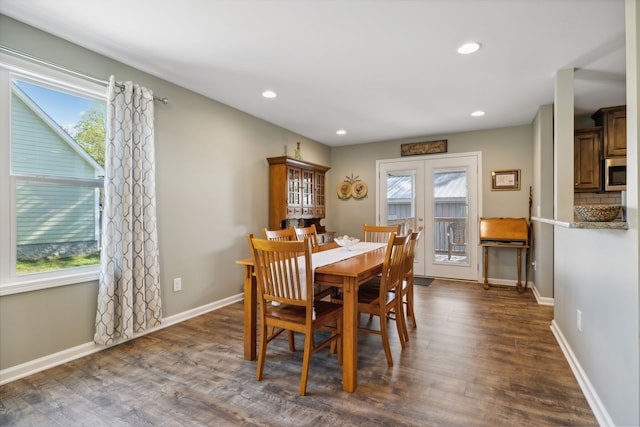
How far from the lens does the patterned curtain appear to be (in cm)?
259

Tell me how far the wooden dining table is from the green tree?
1.70 metres

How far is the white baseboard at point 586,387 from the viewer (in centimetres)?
168

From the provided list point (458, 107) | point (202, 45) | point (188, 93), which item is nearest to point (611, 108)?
point (458, 107)

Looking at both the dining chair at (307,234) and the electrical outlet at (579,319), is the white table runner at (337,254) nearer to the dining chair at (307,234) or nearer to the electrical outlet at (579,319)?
the dining chair at (307,234)

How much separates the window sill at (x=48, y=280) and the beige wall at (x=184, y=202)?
46 millimetres

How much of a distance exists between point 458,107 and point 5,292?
15.5 ft

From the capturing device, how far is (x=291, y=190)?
4.65 metres

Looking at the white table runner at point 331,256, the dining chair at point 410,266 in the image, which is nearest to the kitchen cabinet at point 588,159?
the dining chair at point 410,266

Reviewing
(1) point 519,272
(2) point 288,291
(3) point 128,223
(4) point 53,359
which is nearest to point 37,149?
(3) point 128,223

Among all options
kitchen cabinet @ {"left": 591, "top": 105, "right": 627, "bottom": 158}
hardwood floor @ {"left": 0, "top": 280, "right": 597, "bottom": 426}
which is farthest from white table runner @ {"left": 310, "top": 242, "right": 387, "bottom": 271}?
kitchen cabinet @ {"left": 591, "top": 105, "right": 627, "bottom": 158}

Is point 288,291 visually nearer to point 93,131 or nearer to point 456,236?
point 93,131

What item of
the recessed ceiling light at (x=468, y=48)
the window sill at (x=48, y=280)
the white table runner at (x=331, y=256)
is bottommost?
the window sill at (x=48, y=280)

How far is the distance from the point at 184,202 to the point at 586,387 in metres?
3.66

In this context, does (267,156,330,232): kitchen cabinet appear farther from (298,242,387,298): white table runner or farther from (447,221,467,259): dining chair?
(447,221,467,259): dining chair
